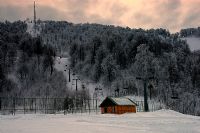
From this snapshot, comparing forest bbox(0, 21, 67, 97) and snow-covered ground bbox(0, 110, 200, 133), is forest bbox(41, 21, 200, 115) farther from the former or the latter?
snow-covered ground bbox(0, 110, 200, 133)

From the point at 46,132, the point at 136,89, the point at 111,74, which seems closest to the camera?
the point at 46,132

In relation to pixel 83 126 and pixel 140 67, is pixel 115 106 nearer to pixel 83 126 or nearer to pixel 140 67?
pixel 83 126

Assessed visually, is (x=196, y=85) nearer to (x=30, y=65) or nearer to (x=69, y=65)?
(x=69, y=65)

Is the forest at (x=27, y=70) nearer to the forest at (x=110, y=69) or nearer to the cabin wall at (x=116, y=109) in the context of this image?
the forest at (x=110, y=69)

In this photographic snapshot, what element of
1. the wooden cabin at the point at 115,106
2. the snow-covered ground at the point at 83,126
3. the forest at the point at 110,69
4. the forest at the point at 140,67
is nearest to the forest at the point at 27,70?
the forest at the point at 110,69

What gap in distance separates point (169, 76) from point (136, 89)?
25554 millimetres

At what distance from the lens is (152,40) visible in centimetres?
18325

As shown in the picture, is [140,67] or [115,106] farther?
[140,67]

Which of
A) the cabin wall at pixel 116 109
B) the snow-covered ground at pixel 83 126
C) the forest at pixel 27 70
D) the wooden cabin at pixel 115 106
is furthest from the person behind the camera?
the forest at pixel 27 70

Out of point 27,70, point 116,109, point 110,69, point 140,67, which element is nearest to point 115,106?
point 116,109

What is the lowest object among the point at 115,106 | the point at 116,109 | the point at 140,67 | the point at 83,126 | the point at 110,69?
the point at 83,126

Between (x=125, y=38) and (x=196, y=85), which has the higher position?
(x=125, y=38)

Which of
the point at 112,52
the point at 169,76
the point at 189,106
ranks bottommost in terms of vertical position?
the point at 189,106

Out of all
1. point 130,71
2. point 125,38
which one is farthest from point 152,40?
point 130,71
